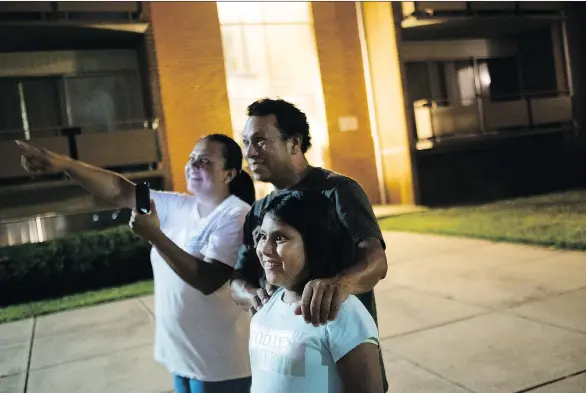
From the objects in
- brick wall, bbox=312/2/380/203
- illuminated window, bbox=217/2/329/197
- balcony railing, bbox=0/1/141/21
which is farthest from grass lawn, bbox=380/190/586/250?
balcony railing, bbox=0/1/141/21

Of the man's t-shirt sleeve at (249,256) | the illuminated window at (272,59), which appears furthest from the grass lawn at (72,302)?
the illuminated window at (272,59)

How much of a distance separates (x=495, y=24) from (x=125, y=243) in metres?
12.2

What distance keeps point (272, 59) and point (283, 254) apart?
43.8 ft

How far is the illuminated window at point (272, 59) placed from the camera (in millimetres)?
13766

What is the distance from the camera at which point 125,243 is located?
27.1 feet

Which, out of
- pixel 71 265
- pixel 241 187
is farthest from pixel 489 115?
pixel 241 187

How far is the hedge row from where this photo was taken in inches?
301

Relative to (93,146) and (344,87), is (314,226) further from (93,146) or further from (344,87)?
(344,87)

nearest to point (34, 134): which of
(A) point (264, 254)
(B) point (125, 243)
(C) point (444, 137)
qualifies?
(B) point (125, 243)

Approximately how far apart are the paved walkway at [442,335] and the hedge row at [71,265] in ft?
4.29

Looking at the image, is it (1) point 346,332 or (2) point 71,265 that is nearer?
(1) point 346,332

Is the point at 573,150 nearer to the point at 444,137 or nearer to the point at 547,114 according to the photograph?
the point at 547,114

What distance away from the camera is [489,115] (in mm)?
15008

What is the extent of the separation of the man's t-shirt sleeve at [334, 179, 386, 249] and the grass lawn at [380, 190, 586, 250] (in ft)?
19.8
